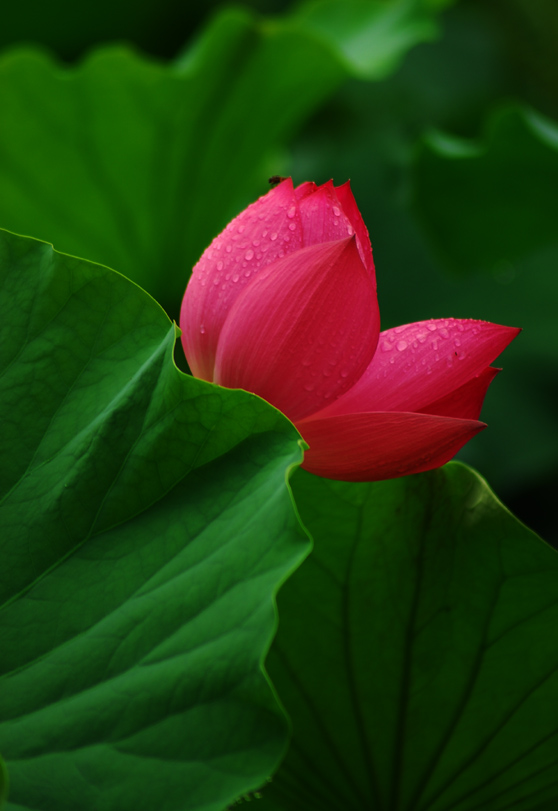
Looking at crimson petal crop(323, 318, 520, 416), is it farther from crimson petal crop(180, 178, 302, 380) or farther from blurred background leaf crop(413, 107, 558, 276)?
blurred background leaf crop(413, 107, 558, 276)

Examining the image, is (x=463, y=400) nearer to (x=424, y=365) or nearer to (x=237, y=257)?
(x=424, y=365)

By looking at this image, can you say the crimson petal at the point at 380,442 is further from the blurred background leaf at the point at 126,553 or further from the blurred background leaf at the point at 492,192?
the blurred background leaf at the point at 492,192

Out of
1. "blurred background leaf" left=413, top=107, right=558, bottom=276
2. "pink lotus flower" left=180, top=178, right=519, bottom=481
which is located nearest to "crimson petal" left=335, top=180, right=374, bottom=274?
"pink lotus flower" left=180, top=178, right=519, bottom=481

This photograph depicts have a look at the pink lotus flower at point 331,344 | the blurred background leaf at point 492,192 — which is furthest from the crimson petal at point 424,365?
the blurred background leaf at point 492,192

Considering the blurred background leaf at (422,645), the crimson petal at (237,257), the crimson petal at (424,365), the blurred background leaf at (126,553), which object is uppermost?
the crimson petal at (237,257)

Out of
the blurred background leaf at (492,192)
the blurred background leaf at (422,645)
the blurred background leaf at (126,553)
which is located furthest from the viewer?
the blurred background leaf at (492,192)

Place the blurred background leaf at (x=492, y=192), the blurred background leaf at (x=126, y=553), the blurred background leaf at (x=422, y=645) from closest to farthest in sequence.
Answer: the blurred background leaf at (x=126, y=553) → the blurred background leaf at (x=422, y=645) → the blurred background leaf at (x=492, y=192)

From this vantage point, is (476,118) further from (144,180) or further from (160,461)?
(160,461)

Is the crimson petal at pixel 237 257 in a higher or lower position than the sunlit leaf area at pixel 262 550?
higher

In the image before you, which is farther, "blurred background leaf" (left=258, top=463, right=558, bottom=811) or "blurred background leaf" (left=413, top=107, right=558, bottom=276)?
"blurred background leaf" (left=413, top=107, right=558, bottom=276)
